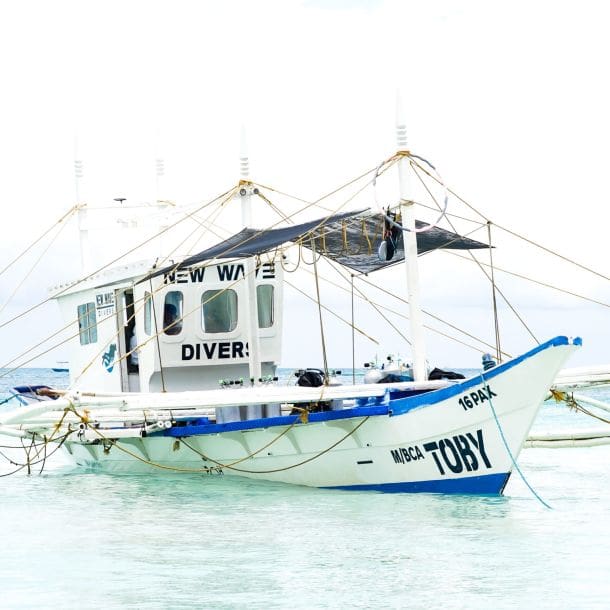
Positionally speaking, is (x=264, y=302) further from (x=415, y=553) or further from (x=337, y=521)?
(x=415, y=553)

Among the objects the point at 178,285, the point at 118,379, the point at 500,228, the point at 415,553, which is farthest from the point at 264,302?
the point at 415,553

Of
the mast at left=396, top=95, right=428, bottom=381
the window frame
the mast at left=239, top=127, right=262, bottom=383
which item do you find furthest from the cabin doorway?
the mast at left=396, top=95, right=428, bottom=381

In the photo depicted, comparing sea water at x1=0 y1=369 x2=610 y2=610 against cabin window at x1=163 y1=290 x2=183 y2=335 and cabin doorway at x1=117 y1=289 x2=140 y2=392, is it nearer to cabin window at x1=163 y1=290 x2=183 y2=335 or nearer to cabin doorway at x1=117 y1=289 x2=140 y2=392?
cabin window at x1=163 y1=290 x2=183 y2=335

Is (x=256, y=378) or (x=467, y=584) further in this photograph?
(x=256, y=378)

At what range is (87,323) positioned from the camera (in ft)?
66.7

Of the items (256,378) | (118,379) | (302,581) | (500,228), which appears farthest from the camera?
(118,379)

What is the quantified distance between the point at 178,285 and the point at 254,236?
265cm

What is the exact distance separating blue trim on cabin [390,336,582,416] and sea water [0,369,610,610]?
1.18m

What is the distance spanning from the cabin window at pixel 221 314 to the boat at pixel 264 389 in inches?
0.9

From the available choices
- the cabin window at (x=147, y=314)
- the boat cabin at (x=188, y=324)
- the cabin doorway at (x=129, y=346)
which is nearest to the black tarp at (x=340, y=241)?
the boat cabin at (x=188, y=324)

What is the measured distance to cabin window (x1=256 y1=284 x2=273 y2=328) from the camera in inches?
732

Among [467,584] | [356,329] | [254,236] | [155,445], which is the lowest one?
[467,584]

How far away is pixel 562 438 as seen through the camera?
16656mm

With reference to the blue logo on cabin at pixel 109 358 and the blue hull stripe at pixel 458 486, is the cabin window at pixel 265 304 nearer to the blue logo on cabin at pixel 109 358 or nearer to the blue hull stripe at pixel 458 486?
the blue logo on cabin at pixel 109 358
